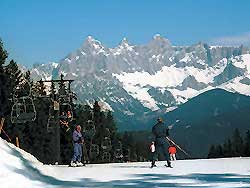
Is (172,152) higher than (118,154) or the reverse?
the reverse

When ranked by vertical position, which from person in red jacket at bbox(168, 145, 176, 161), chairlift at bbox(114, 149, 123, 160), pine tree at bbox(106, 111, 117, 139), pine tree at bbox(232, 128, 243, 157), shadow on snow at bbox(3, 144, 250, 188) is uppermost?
pine tree at bbox(106, 111, 117, 139)

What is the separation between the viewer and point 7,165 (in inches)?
720

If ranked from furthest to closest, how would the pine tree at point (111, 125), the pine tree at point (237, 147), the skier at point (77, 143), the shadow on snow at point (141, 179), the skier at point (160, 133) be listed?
the pine tree at point (237, 147) → the pine tree at point (111, 125) → the skier at point (77, 143) → the skier at point (160, 133) → the shadow on snow at point (141, 179)

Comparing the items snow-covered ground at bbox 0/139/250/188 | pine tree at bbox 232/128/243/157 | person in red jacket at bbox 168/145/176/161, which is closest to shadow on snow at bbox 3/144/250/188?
snow-covered ground at bbox 0/139/250/188

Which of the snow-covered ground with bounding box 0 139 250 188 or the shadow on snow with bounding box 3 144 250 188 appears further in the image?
the shadow on snow with bounding box 3 144 250 188

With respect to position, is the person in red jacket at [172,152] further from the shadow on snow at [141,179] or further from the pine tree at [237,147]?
the pine tree at [237,147]

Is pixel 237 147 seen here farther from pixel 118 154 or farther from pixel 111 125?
pixel 118 154

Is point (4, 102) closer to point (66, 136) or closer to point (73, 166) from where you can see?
point (66, 136)

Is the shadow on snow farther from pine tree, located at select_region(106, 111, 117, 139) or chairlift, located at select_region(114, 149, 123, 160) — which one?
pine tree, located at select_region(106, 111, 117, 139)

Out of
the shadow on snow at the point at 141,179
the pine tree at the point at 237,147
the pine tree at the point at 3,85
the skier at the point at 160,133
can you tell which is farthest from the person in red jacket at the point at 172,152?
the pine tree at the point at 237,147

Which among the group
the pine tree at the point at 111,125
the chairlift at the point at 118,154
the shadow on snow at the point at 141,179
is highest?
the pine tree at the point at 111,125

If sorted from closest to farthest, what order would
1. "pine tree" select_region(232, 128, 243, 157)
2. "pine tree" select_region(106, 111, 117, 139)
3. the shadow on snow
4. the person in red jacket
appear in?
1. the shadow on snow
2. the person in red jacket
3. "pine tree" select_region(106, 111, 117, 139)
4. "pine tree" select_region(232, 128, 243, 157)

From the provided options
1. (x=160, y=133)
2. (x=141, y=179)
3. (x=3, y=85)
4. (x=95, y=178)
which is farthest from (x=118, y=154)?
(x=141, y=179)

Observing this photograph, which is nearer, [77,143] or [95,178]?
[95,178]
